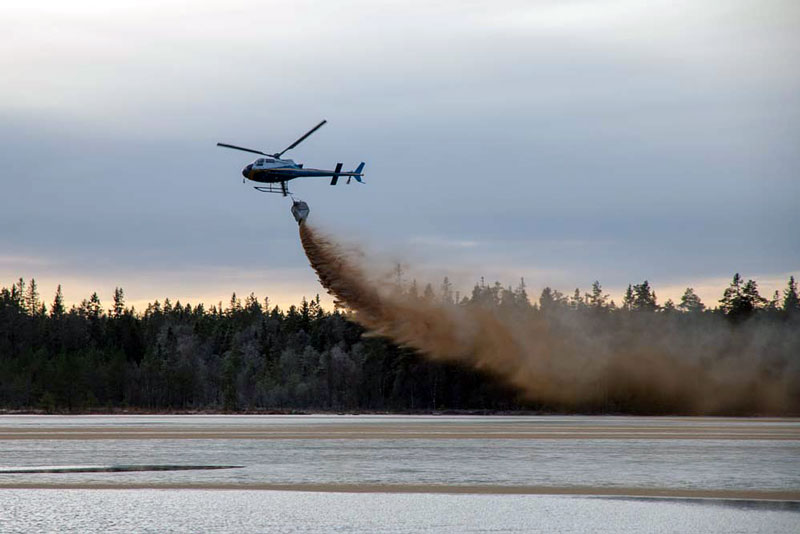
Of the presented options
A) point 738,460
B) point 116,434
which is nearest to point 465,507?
point 738,460

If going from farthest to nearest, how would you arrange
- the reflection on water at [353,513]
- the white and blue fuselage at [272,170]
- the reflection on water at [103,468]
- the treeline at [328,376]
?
the treeline at [328,376], the white and blue fuselage at [272,170], the reflection on water at [103,468], the reflection on water at [353,513]

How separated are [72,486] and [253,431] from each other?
3589 centimetres

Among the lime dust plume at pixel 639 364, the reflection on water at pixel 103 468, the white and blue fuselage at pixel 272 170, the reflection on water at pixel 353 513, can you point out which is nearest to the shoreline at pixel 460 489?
the reflection on water at pixel 353 513

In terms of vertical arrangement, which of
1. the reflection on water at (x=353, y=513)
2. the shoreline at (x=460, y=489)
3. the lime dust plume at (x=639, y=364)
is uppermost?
the lime dust plume at (x=639, y=364)

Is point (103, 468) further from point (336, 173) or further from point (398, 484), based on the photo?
point (336, 173)

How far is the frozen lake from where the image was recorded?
1163 inches

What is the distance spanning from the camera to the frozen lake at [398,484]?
1163 inches

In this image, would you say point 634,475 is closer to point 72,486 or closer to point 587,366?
point 72,486

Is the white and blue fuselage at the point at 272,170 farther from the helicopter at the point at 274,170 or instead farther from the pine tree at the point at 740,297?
the pine tree at the point at 740,297

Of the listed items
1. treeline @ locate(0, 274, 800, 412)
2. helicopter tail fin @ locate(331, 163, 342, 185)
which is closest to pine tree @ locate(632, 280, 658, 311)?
treeline @ locate(0, 274, 800, 412)

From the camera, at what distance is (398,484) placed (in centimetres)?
3762

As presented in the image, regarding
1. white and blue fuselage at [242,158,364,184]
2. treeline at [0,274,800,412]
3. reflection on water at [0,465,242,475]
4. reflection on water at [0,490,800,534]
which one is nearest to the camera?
reflection on water at [0,490,800,534]

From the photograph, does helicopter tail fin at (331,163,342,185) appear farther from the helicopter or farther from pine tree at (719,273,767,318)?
pine tree at (719,273,767,318)

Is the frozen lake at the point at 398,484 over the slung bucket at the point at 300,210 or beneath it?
beneath
